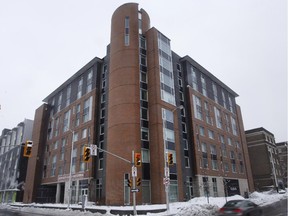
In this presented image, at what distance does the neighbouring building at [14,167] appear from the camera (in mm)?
63281

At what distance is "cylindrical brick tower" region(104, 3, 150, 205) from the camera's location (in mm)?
33875

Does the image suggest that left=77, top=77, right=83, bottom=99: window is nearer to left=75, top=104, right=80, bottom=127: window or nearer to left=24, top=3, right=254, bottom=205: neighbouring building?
left=24, top=3, right=254, bottom=205: neighbouring building

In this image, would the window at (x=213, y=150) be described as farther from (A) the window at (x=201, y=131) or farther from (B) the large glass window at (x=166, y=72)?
(B) the large glass window at (x=166, y=72)

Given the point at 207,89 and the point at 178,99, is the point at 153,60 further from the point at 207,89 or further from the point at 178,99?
the point at 207,89

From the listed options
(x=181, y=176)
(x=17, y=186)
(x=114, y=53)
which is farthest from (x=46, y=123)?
(x=181, y=176)

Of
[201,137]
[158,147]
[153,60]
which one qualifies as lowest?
[158,147]

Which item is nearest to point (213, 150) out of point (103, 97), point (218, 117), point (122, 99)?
point (218, 117)

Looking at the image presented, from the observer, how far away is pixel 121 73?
129ft

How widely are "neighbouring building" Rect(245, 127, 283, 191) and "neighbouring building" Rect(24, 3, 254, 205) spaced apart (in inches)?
440

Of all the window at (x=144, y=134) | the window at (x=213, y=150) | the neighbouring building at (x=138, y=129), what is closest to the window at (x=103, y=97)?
the neighbouring building at (x=138, y=129)

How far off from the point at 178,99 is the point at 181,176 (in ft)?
49.6

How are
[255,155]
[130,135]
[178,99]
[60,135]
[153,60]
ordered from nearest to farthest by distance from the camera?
1. [130,135]
2. [153,60]
3. [178,99]
4. [60,135]
5. [255,155]

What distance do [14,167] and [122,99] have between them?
48.4m

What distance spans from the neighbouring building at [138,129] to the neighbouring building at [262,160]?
36.6ft
